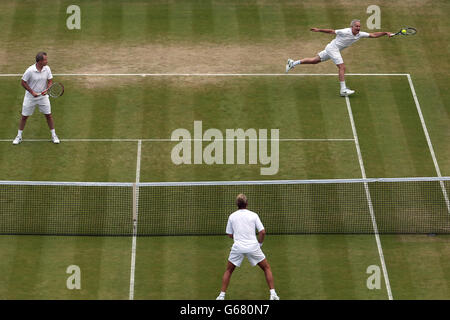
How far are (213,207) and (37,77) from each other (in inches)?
221

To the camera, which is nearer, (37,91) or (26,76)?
(26,76)

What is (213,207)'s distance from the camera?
23.8m

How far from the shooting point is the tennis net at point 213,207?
76.4ft

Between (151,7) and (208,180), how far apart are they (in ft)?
32.7

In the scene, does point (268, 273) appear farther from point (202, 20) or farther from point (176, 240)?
point (202, 20)

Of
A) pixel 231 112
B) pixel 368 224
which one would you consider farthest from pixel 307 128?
pixel 368 224

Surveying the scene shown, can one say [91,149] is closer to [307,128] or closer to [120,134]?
[120,134]

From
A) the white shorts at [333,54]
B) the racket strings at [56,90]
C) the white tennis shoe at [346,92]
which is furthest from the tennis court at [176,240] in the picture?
the white shorts at [333,54]

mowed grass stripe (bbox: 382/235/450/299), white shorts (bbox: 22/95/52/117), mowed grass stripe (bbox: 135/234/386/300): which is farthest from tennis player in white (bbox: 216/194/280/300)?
white shorts (bbox: 22/95/52/117)

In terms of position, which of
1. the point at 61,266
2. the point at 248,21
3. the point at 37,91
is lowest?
the point at 61,266

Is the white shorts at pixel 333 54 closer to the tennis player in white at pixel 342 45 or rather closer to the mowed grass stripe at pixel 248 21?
the tennis player in white at pixel 342 45

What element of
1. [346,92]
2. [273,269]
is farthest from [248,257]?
[346,92]

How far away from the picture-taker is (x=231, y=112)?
1105 inches

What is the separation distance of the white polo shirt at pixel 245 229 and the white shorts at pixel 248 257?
10cm
